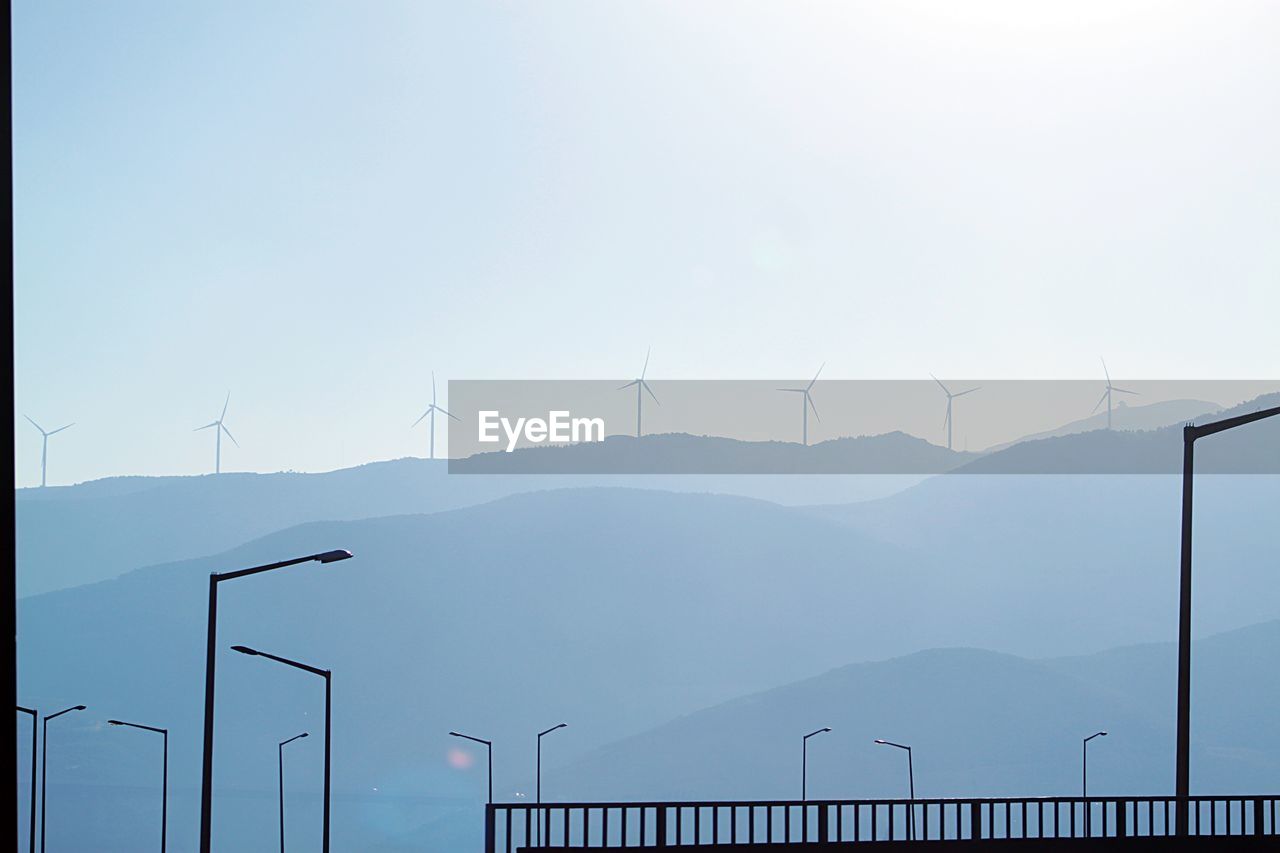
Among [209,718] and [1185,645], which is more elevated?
[1185,645]

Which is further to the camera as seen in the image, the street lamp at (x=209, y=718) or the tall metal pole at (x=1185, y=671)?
the street lamp at (x=209, y=718)

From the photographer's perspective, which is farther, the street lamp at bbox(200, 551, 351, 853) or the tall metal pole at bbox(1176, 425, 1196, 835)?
the street lamp at bbox(200, 551, 351, 853)

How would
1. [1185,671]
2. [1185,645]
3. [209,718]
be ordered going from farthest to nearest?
[209,718] < [1185,645] < [1185,671]

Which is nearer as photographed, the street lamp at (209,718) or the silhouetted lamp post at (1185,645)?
the silhouetted lamp post at (1185,645)

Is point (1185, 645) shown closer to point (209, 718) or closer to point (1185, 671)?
point (1185, 671)

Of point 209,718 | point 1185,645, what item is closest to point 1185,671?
point 1185,645

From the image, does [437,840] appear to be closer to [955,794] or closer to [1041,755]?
[955,794]

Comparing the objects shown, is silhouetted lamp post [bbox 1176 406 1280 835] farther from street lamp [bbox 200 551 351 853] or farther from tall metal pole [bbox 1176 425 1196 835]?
street lamp [bbox 200 551 351 853]

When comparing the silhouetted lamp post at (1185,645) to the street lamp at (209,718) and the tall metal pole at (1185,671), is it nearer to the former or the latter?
the tall metal pole at (1185,671)

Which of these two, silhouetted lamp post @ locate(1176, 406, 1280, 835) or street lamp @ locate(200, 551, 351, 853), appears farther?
street lamp @ locate(200, 551, 351, 853)

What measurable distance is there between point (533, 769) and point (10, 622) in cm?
20088

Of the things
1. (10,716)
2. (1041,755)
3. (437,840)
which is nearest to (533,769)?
(437,840)

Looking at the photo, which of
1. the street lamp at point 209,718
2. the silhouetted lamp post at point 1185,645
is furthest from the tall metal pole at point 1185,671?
the street lamp at point 209,718


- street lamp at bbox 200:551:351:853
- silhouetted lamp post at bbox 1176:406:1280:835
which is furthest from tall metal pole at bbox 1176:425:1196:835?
street lamp at bbox 200:551:351:853
